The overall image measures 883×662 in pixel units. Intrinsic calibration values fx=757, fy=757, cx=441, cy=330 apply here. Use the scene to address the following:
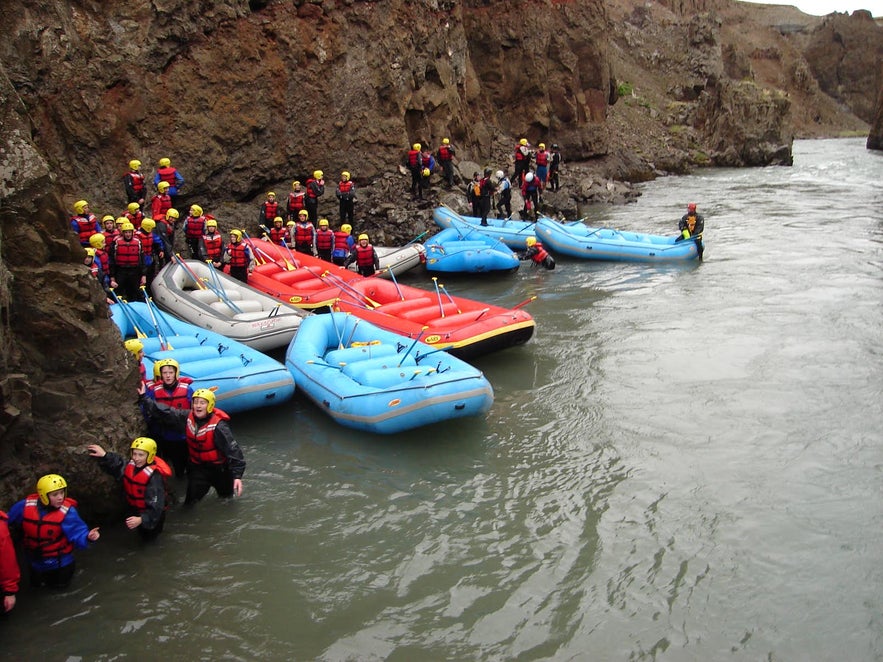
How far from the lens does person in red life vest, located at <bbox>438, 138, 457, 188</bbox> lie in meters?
18.9

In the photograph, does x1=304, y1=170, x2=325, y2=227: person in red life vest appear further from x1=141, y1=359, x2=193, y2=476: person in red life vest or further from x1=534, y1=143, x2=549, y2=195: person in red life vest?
x1=141, y1=359, x2=193, y2=476: person in red life vest

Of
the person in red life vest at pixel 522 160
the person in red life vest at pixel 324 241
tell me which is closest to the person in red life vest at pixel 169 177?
the person in red life vest at pixel 324 241

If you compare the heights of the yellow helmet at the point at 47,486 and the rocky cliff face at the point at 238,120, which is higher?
the rocky cliff face at the point at 238,120

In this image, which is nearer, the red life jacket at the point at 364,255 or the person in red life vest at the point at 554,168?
the red life jacket at the point at 364,255

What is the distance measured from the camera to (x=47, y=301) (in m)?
5.93

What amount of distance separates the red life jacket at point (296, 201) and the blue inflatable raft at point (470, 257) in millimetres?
2904

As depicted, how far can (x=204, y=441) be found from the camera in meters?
6.26

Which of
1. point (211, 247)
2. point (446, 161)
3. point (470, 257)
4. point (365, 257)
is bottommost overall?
point (470, 257)

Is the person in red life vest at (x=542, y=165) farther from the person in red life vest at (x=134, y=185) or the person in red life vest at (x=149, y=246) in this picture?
the person in red life vest at (x=149, y=246)

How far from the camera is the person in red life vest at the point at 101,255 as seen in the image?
34.0ft

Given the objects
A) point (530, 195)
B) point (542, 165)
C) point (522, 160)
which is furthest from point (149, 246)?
point (542, 165)

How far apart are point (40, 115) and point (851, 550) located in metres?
14.4

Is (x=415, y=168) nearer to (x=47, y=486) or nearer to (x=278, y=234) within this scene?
(x=278, y=234)

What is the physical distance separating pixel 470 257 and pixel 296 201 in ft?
12.9
